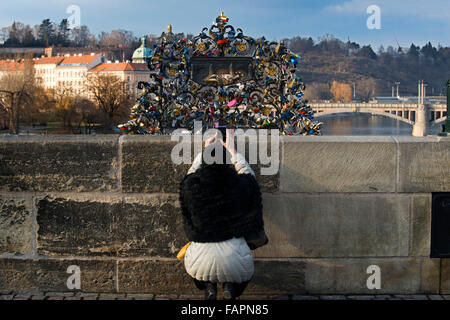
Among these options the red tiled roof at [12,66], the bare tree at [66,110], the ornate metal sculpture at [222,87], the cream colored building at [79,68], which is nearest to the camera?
the ornate metal sculpture at [222,87]

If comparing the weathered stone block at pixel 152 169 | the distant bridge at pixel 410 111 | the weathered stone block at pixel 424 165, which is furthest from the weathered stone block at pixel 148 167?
the distant bridge at pixel 410 111

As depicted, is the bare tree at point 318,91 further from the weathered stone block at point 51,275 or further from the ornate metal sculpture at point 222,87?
the weathered stone block at point 51,275

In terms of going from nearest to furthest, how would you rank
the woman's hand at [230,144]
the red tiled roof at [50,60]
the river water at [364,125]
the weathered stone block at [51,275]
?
the woman's hand at [230,144] < the weathered stone block at [51,275] < the river water at [364,125] < the red tiled roof at [50,60]

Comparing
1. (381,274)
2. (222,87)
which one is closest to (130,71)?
(222,87)

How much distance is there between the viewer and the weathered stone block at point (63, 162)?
208 inches

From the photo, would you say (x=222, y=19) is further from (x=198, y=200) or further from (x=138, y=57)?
(x=138, y=57)

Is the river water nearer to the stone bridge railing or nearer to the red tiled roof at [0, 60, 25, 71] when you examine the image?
the red tiled roof at [0, 60, 25, 71]

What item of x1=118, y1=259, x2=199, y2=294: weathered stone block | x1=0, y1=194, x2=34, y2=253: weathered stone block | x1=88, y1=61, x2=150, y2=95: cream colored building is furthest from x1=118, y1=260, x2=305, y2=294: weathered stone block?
x1=88, y1=61, x2=150, y2=95: cream colored building

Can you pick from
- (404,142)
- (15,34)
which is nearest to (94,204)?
(404,142)

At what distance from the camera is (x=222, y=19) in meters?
9.20

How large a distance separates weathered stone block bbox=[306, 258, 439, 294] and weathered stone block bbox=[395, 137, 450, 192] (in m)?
0.65

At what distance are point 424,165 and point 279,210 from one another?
130 cm

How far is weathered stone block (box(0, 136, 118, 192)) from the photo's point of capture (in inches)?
208
